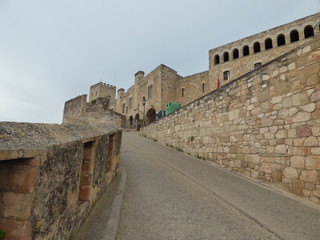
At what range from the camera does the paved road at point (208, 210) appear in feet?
8.65

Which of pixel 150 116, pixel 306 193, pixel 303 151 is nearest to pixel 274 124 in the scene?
pixel 303 151

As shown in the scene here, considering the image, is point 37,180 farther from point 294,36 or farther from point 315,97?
point 294,36

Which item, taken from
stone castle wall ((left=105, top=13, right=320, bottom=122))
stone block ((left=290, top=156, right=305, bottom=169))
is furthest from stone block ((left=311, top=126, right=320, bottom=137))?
stone castle wall ((left=105, top=13, right=320, bottom=122))

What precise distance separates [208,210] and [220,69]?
744 inches

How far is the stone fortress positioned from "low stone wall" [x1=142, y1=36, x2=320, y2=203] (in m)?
9.37

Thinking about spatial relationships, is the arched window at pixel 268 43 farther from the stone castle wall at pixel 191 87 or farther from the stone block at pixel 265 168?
the stone block at pixel 265 168

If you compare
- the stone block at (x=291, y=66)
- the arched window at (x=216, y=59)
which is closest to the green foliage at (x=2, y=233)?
the stone block at (x=291, y=66)

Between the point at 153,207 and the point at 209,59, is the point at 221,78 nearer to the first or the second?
the point at 209,59

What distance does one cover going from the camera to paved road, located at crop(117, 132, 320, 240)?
2637 mm

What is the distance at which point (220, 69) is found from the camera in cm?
2000

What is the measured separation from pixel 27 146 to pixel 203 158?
22.5 ft

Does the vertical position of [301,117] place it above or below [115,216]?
above

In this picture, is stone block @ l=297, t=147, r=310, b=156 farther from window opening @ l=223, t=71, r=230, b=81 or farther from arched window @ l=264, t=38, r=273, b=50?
arched window @ l=264, t=38, r=273, b=50

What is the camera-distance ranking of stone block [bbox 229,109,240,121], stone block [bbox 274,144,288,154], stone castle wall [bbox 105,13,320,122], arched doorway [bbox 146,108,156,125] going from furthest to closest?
arched doorway [bbox 146,108,156,125] < stone castle wall [bbox 105,13,320,122] < stone block [bbox 229,109,240,121] < stone block [bbox 274,144,288,154]
